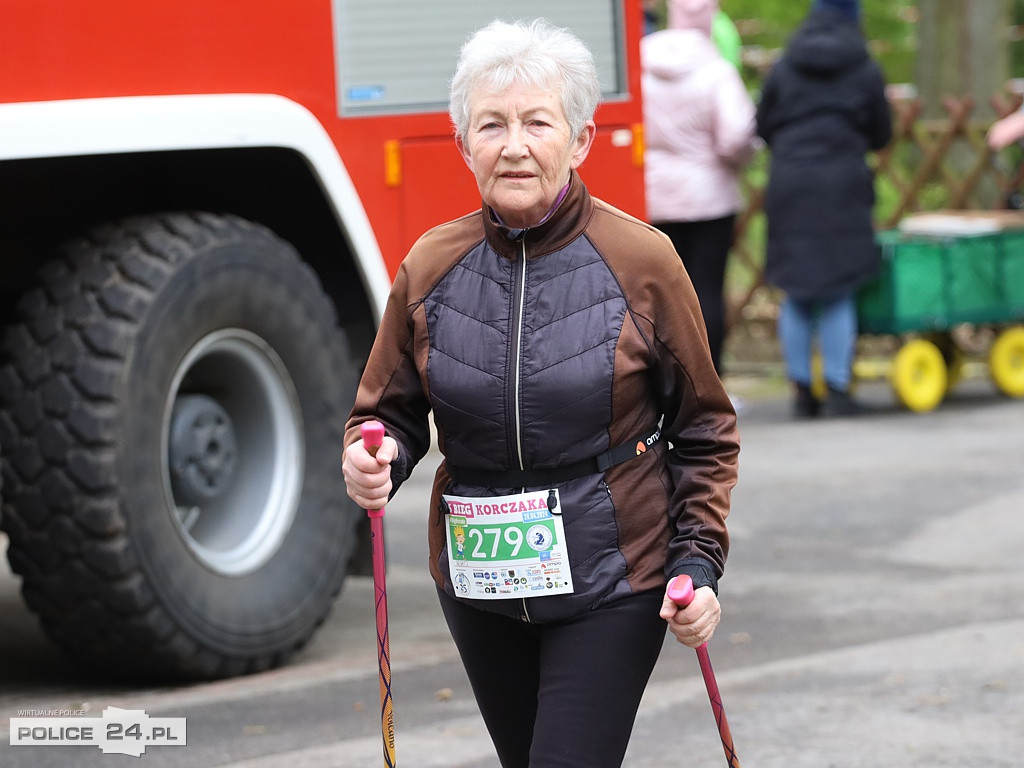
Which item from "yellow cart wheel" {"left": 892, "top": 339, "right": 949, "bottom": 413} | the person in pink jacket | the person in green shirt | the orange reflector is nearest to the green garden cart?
"yellow cart wheel" {"left": 892, "top": 339, "right": 949, "bottom": 413}

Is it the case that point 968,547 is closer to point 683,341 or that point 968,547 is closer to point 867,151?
point 867,151

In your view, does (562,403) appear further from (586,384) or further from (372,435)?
(372,435)

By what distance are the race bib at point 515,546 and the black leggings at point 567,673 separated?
7 cm

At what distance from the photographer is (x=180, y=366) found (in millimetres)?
4910

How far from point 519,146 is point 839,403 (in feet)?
23.7

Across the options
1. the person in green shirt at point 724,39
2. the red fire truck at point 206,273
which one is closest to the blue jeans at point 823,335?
the person in green shirt at point 724,39

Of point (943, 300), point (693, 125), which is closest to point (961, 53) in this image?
point (943, 300)

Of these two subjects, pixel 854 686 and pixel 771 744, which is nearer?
pixel 771 744

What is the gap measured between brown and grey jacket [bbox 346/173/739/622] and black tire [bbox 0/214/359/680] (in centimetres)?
177

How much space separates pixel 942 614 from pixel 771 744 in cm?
150

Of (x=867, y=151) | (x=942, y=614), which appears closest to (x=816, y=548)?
(x=942, y=614)

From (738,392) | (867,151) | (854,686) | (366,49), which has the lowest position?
(738,392)

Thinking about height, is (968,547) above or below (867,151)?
below

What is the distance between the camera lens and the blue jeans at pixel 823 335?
976 centimetres
